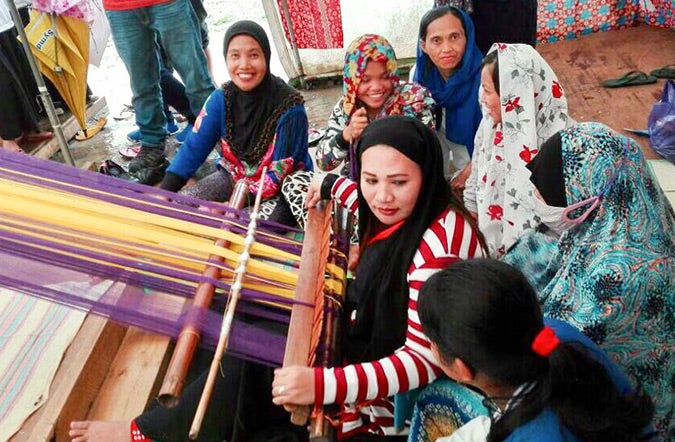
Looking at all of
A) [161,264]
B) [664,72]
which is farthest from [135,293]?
[664,72]

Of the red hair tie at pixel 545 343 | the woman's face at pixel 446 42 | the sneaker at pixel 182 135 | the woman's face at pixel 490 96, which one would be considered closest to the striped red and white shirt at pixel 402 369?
the red hair tie at pixel 545 343

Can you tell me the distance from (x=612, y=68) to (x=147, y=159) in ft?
12.5

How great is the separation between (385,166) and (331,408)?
67 centimetres

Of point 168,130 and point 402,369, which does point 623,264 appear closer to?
point 402,369

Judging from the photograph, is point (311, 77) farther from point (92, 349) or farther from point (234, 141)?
point (92, 349)

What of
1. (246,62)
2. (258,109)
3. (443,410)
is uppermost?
(246,62)

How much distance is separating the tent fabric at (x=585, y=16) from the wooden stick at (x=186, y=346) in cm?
471

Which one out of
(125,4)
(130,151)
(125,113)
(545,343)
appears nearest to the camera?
(545,343)

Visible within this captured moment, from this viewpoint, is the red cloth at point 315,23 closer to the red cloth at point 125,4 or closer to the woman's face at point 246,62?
the red cloth at point 125,4

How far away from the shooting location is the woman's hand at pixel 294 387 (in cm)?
127

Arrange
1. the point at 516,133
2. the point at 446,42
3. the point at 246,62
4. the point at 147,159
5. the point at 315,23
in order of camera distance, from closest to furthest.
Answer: the point at 516,133
the point at 246,62
the point at 446,42
the point at 147,159
the point at 315,23

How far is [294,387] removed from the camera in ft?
4.19

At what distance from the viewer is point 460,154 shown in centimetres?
331

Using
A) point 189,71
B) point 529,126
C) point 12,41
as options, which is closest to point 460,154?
point 529,126
